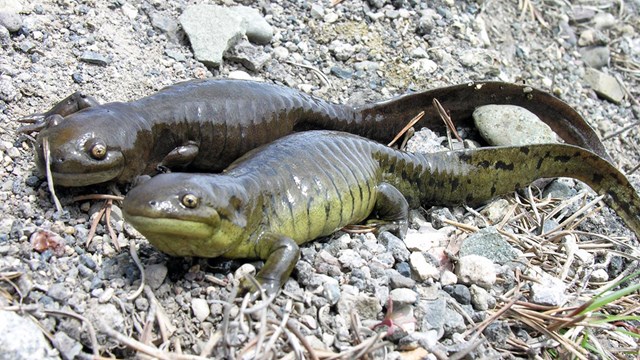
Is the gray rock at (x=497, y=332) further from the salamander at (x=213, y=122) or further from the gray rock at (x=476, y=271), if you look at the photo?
the salamander at (x=213, y=122)

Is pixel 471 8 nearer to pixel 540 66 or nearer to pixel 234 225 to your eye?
pixel 540 66

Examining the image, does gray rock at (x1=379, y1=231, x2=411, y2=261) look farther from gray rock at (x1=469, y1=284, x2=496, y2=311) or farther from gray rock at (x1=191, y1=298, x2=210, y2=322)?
gray rock at (x1=191, y1=298, x2=210, y2=322)

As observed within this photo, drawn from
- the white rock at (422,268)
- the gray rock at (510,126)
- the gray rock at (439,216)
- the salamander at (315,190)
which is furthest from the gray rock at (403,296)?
the gray rock at (510,126)

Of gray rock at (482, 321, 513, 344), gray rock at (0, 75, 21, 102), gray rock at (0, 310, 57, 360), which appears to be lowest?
gray rock at (482, 321, 513, 344)

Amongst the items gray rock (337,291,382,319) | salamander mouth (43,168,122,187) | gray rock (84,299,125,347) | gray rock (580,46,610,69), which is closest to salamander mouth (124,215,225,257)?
gray rock (84,299,125,347)

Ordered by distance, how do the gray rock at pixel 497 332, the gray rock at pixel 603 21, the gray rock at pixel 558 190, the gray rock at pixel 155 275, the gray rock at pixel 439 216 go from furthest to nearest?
the gray rock at pixel 603 21 < the gray rock at pixel 558 190 < the gray rock at pixel 439 216 < the gray rock at pixel 497 332 < the gray rock at pixel 155 275

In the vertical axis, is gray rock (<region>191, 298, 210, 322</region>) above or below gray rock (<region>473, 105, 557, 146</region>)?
above

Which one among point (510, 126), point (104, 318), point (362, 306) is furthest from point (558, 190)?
point (104, 318)
